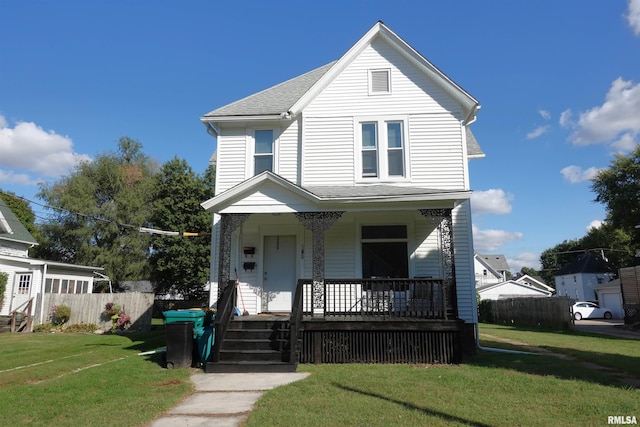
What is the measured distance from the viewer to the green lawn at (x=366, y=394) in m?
5.03

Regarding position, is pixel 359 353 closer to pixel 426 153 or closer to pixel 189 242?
pixel 426 153

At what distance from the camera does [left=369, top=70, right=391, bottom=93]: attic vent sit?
12.4 meters

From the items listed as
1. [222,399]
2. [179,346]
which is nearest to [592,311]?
[179,346]

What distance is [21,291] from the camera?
2025 centimetres

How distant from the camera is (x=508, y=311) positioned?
29.5m

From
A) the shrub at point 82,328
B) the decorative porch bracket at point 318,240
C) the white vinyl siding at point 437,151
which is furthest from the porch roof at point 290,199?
the shrub at point 82,328

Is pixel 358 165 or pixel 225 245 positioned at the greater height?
pixel 358 165

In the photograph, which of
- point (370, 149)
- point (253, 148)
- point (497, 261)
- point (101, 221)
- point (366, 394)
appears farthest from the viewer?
point (497, 261)

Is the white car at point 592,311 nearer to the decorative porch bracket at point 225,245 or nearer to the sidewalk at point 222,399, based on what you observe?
the decorative porch bracket at point 225,245

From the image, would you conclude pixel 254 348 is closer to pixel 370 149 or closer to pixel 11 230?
pixel 370 149

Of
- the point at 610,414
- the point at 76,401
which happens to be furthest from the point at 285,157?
the point at 610,414

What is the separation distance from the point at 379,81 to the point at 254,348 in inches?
323

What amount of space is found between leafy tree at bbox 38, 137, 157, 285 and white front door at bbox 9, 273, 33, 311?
8934mm

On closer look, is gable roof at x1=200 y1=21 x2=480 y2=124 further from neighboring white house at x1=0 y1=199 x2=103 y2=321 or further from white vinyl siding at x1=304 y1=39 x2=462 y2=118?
neighboring white house at x1=0 y1=199 x2=103 y2=321
